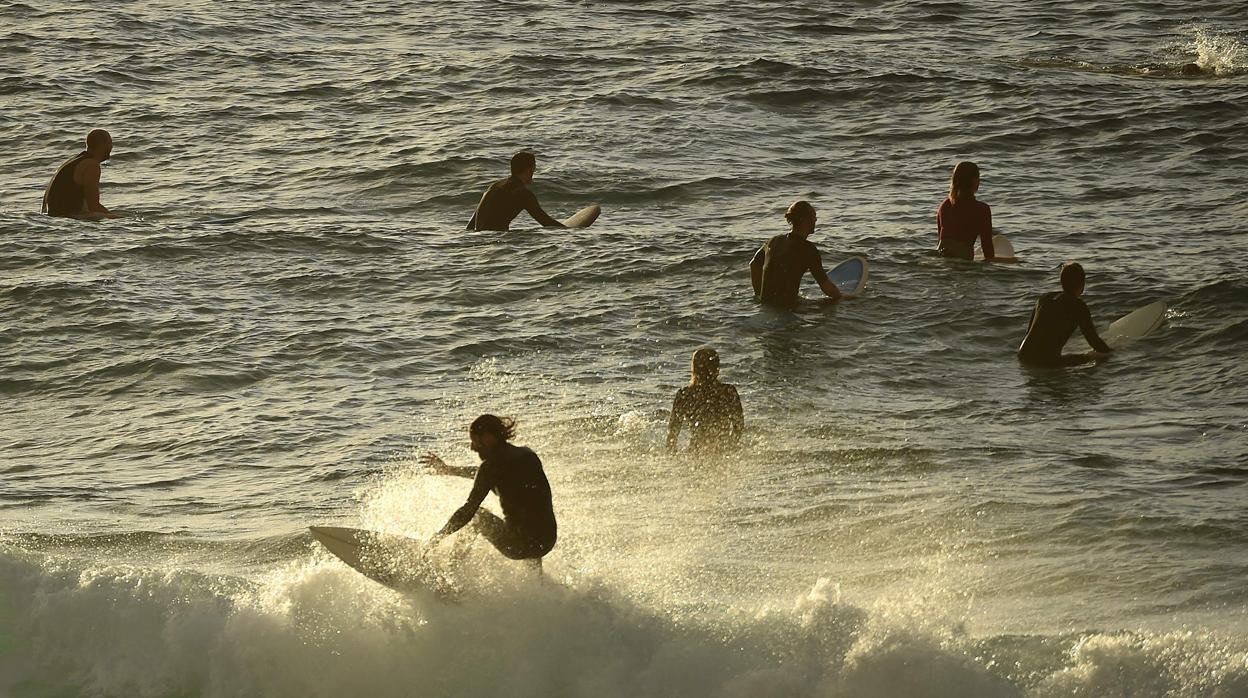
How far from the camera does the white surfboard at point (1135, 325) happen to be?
14.8 m

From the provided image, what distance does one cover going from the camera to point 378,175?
2291 centimetres

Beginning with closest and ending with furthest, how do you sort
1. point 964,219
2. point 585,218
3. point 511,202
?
1. point 964,219
2. point 511,202
3. point 585,218

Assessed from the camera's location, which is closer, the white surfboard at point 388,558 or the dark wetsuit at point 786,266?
the white surfboard at point 388,558

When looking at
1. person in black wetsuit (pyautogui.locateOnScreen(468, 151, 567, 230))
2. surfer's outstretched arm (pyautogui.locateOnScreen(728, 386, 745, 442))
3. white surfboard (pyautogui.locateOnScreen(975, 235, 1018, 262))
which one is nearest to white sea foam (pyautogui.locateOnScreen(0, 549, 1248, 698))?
surfer's outstretched arm (pyautogui.locateOnScreen(728, 386, 745, 442))

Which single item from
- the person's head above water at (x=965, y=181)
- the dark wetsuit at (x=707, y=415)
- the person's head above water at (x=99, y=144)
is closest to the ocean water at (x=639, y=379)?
the dark wetsuit at (x=707, y=415)

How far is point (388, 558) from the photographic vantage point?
30.8 feet

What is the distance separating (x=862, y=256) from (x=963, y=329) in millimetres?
2129

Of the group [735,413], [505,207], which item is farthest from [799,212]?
[505,207]

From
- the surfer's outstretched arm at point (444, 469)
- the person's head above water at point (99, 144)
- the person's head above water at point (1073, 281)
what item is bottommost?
the person's head above water at point (1073, 281)

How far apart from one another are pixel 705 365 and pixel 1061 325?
4.09 metres

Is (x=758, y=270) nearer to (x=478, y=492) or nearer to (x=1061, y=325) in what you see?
(x=1061, y=325)

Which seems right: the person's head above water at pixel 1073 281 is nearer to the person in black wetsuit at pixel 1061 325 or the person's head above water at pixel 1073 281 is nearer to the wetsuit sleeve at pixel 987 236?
the person in black wetsuit at pixel 1061 325

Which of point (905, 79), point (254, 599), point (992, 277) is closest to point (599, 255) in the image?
point (992, 277)

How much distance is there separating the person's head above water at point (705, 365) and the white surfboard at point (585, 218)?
808 centimetres
